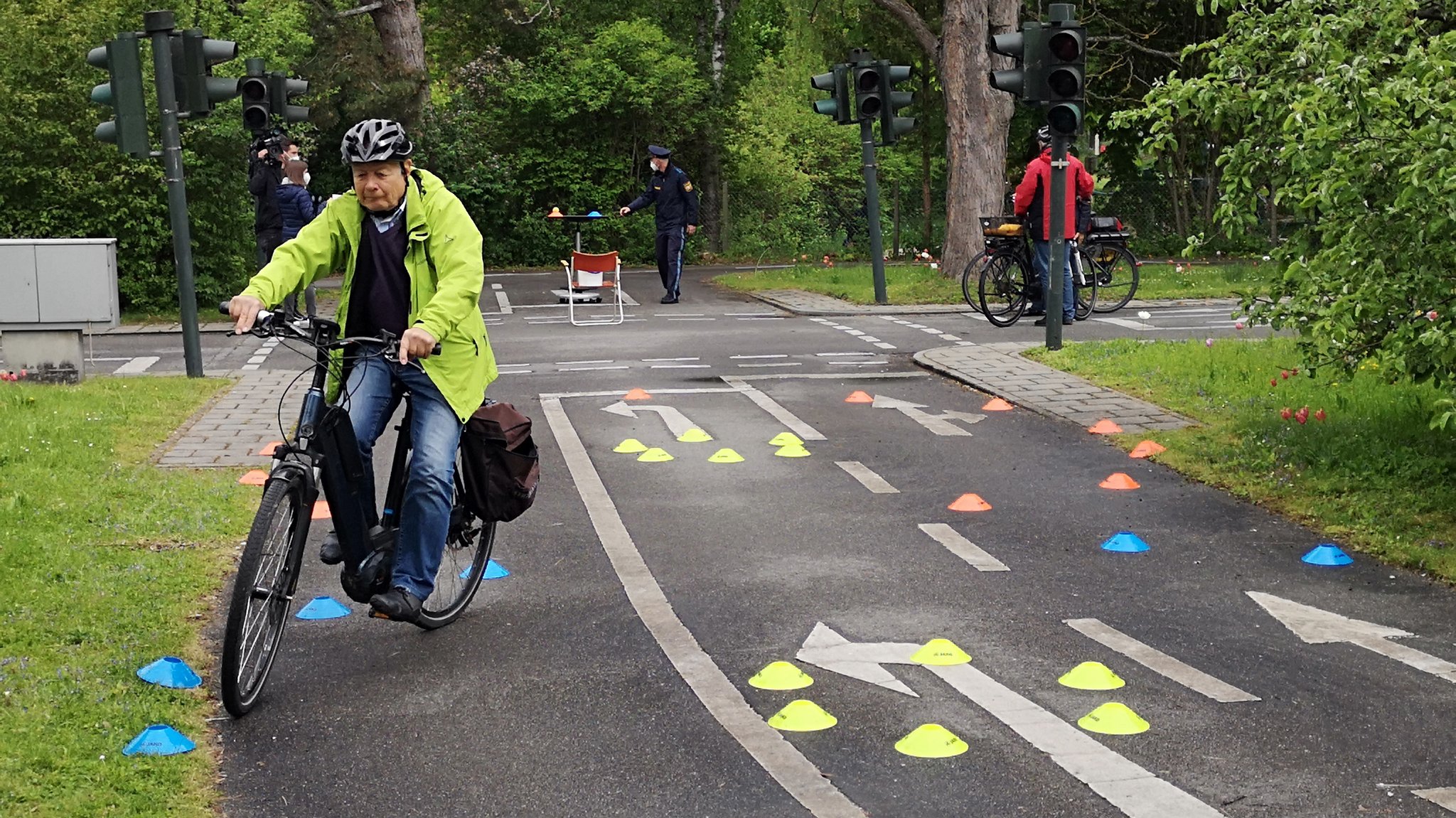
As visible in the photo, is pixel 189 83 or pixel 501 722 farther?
pixel 189 83

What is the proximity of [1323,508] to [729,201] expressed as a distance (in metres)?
28.6

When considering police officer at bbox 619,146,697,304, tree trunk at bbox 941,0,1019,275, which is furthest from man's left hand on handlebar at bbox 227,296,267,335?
tree trunk at bbox 941,0,1019,275

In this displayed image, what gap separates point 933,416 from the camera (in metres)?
12.3

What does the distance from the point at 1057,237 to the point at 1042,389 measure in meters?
2.42

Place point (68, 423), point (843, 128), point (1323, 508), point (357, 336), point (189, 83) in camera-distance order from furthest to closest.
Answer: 1. point (843, 128)
2. point (189, 83)
3. point (68, 423)
4. point (1323, 508)
5. point (357, 336)

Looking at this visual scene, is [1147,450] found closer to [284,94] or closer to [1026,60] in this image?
[1026,60]

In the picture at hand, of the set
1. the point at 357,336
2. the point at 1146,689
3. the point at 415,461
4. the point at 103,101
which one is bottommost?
the point at 1146,689

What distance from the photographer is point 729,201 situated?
36781 millimetres

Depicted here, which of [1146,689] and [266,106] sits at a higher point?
[266,106]

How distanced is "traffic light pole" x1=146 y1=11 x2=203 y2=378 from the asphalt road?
18.1 feet

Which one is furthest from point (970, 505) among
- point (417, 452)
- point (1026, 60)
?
point (1026, 60)

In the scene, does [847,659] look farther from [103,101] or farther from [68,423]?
[103,101]

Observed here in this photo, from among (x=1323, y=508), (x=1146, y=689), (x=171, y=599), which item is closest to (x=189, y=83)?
(x=171, y=599)

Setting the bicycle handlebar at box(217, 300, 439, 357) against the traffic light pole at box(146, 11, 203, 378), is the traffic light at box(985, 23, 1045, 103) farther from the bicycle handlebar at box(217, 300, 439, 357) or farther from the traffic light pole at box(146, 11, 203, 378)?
the bicycle handlebar at box(217, 300, 439, 357)
